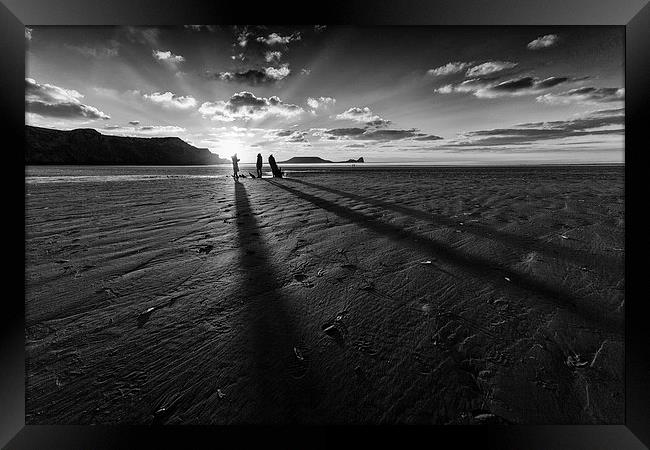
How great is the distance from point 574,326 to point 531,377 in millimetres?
736

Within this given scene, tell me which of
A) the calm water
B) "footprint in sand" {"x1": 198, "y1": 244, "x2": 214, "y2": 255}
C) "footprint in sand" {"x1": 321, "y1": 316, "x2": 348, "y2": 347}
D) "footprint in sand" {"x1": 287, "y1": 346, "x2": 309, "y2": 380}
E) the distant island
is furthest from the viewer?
the distant island

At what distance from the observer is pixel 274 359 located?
1577mm

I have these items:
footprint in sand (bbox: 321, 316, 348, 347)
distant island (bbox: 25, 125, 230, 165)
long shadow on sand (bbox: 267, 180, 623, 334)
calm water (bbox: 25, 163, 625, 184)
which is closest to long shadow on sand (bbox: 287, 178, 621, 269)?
long shadow on sand (bbox: 267, 180, 623, 334)

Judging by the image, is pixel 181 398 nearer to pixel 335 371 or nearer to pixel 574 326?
pixel 335 371

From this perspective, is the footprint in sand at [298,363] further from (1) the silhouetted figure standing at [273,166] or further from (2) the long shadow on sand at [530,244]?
(1) the silhouetted figure standing at [273,166]

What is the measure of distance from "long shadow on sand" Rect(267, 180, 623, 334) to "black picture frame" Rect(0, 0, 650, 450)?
680mm

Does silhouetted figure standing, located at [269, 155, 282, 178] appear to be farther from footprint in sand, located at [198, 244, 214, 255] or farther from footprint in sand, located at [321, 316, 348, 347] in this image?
footprint in sand, located at [321, 316, 348, 347]

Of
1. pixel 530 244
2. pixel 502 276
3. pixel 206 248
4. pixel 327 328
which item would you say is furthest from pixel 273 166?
pixel 327 328

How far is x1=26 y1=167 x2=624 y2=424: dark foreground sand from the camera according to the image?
1.37m
